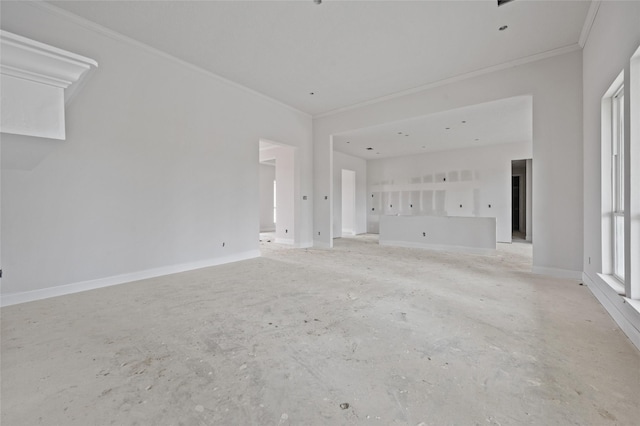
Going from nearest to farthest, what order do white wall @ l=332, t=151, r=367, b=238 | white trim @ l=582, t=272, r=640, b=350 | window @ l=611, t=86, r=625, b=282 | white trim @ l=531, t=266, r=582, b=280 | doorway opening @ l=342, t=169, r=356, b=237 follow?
white trim @ l=582, t=272, r=640, b=350 → window @ l=611, t=86, r=625, b=282 → white trim @ l=531, t=266, r=582, b=280 → white wall @ l=332, t=151, r=367, b=238 → doorway opening @ l=342, t=169, r=356, b=237

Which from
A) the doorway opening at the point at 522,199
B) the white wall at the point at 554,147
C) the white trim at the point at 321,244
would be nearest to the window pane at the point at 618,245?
the white wall at the point at 554,147

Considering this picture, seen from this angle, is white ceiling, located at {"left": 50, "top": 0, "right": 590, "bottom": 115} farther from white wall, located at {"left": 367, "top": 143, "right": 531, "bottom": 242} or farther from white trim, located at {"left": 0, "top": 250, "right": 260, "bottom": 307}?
white wall, located at {"left": 367, "top": 143, "right": 531, "bottom": 242}

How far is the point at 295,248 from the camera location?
21.6ft

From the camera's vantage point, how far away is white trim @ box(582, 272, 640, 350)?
197cm

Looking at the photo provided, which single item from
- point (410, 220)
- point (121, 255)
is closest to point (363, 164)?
point (410, 220)

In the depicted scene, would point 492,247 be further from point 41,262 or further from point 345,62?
point 41,262

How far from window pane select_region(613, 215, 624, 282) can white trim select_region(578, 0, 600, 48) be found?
229cm

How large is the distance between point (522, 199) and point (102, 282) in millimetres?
13171

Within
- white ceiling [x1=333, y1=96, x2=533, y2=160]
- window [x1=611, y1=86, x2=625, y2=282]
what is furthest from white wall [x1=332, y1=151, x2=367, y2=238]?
window [x1=611, y1=86, x2=625, y2=282]

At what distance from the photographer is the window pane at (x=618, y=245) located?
9.22ft

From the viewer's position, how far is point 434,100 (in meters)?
5.03

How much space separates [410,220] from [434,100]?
3040mm

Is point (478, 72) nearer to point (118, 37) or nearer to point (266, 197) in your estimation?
point (118, 37)

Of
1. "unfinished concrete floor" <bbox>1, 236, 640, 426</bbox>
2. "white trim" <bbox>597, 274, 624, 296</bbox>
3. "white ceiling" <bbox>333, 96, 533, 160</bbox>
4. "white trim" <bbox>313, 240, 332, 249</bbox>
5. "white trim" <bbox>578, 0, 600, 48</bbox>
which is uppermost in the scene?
"white trim" <bbox>578, 0, 600, 48</bbox>
